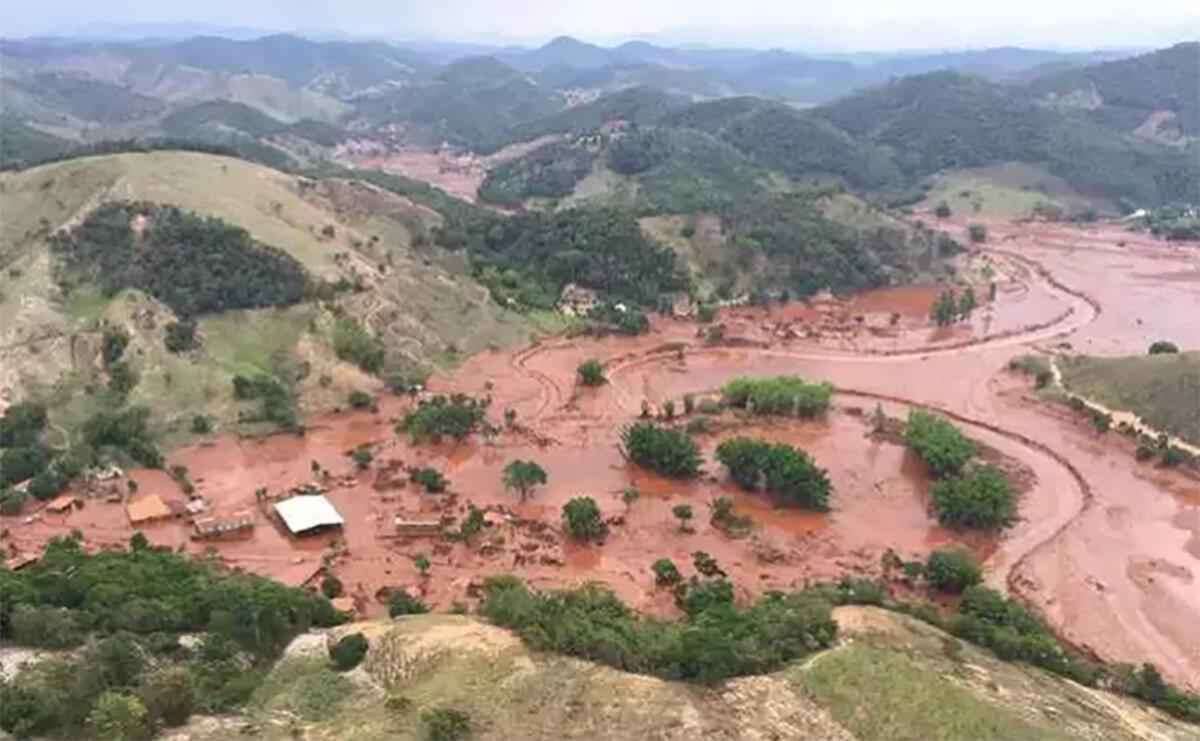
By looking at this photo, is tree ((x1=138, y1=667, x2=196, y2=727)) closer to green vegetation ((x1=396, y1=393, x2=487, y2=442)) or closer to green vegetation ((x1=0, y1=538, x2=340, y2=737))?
green vegetation ((x1=0, y1=538, x2=340, y2=737))

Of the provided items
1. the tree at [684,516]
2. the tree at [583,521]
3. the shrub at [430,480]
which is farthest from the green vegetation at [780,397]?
the shrub at [430,480]

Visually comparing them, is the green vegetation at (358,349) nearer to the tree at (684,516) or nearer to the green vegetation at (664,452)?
the green vegetation at (664,452)

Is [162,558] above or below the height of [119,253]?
below

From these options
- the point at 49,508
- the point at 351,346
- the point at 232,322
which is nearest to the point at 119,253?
the point at 232,322

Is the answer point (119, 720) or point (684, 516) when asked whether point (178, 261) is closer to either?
point (684, 516)

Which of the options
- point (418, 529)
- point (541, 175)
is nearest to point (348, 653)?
point (418, 529)

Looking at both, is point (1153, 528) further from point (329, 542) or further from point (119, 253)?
point (119, 253)

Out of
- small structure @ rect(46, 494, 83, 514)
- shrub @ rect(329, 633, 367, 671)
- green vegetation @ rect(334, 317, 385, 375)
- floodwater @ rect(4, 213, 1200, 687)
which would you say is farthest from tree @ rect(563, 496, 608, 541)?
green vegetation @ rect(334, 317, 385, 375)
